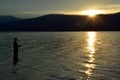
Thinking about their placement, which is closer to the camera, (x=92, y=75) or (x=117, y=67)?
(x=92, y=75)

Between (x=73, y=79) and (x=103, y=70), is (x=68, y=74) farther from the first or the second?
(x=103, y=70)

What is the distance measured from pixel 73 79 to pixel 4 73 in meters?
8.87

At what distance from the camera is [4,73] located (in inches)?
1172

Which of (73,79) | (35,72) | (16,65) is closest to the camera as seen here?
(73,79)

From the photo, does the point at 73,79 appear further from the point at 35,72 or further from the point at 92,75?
the point at 35,72

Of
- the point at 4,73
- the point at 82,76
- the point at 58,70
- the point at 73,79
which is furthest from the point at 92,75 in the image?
the point at 4,73

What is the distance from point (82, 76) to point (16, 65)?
1230 cm

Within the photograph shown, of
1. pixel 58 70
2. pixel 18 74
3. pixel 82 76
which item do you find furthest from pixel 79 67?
pixel 18 74

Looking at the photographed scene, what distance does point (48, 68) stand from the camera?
33.0 m

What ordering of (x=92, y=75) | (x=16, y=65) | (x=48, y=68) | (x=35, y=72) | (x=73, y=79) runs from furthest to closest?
1. (x=16, y=65)
2. (x=48, y=68)
3. (x=35, y=72)
4. (x=92, y=75)
5. (x=73, y=79)

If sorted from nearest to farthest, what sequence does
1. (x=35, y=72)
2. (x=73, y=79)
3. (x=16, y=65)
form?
(x=73, y=79) < (x=35, y=72) < (x=16, y=65)

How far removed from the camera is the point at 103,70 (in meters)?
31.0

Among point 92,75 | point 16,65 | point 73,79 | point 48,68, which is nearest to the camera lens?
point 73,79

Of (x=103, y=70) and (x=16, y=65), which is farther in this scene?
(x=16, y=65)
